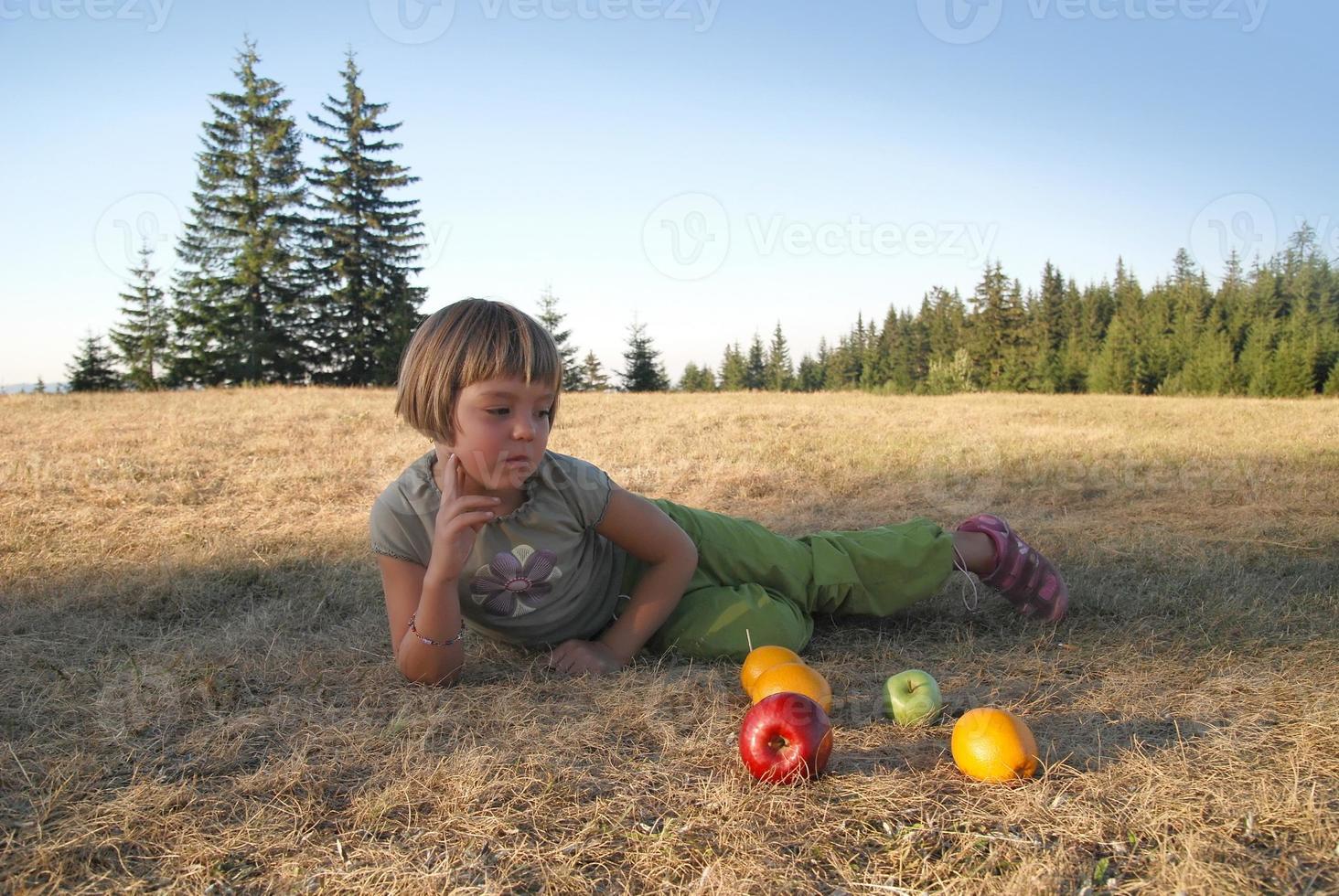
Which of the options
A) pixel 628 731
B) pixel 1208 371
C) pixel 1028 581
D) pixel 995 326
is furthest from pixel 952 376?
pixel 628 731

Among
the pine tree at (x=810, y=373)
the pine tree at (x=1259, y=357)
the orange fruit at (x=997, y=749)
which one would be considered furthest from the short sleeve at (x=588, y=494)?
the pine tree at (x=810, y=373)

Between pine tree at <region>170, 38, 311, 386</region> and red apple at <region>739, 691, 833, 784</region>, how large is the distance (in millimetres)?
29791

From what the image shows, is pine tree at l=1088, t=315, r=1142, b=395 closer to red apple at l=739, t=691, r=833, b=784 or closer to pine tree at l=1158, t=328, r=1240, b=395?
pine tree at l=1158, t=328, r=1240, b=395

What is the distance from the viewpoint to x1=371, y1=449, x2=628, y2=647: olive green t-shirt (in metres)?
2.79

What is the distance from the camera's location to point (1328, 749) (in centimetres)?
219

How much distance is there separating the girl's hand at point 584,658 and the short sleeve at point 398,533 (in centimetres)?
59

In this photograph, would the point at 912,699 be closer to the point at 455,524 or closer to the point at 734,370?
the point at 455,524

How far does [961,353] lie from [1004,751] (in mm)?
51149

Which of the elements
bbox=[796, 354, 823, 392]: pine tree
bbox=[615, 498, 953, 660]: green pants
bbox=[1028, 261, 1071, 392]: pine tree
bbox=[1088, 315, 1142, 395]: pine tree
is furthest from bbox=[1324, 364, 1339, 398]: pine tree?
bbox=[796, 354, 823, 392]: pine tree

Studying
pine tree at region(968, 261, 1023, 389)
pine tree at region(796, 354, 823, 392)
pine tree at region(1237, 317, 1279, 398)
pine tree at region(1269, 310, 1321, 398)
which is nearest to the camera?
pine tree at region(1269, 310, 1321, 398)

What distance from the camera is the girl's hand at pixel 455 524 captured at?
2.47 m

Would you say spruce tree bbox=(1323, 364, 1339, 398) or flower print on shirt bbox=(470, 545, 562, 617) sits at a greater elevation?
spruce tree bbox=(1323, 364, 1339, 398)

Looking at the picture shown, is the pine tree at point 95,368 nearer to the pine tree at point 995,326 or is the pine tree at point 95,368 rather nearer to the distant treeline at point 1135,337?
the distant treeline at point 1135,337

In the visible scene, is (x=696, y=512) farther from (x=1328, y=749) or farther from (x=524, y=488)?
(x=1328, y=749)
